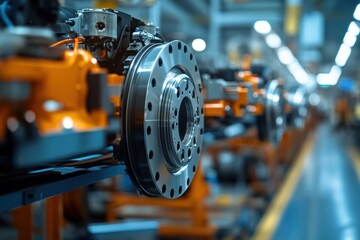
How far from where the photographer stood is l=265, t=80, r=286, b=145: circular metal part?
2799mm

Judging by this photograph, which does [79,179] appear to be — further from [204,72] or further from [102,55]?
[204,72]

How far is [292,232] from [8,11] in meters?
4.61

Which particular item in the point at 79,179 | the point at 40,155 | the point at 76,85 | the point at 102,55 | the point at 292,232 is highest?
the point at 102,55

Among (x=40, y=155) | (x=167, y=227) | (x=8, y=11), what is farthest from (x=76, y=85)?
(x=167, y=227)

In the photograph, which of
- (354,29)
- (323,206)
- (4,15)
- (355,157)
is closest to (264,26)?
(323,206)

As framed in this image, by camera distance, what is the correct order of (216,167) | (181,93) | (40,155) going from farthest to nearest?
(216,167) → (181,93) → (40,155)

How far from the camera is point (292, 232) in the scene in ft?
17.1

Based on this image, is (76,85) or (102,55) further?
(102,55)

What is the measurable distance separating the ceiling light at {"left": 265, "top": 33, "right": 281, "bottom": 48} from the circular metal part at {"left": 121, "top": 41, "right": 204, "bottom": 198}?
500 centimetres

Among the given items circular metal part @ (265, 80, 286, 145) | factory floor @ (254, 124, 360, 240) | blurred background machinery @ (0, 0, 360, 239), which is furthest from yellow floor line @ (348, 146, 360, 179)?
circular metal part @ (265, 80, 286, 145)

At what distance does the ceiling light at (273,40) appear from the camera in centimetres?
628

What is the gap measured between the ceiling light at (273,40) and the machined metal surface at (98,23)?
5024mm

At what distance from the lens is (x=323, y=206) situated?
6227mm

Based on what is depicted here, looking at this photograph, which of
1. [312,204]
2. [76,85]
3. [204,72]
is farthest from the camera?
[312,204]
